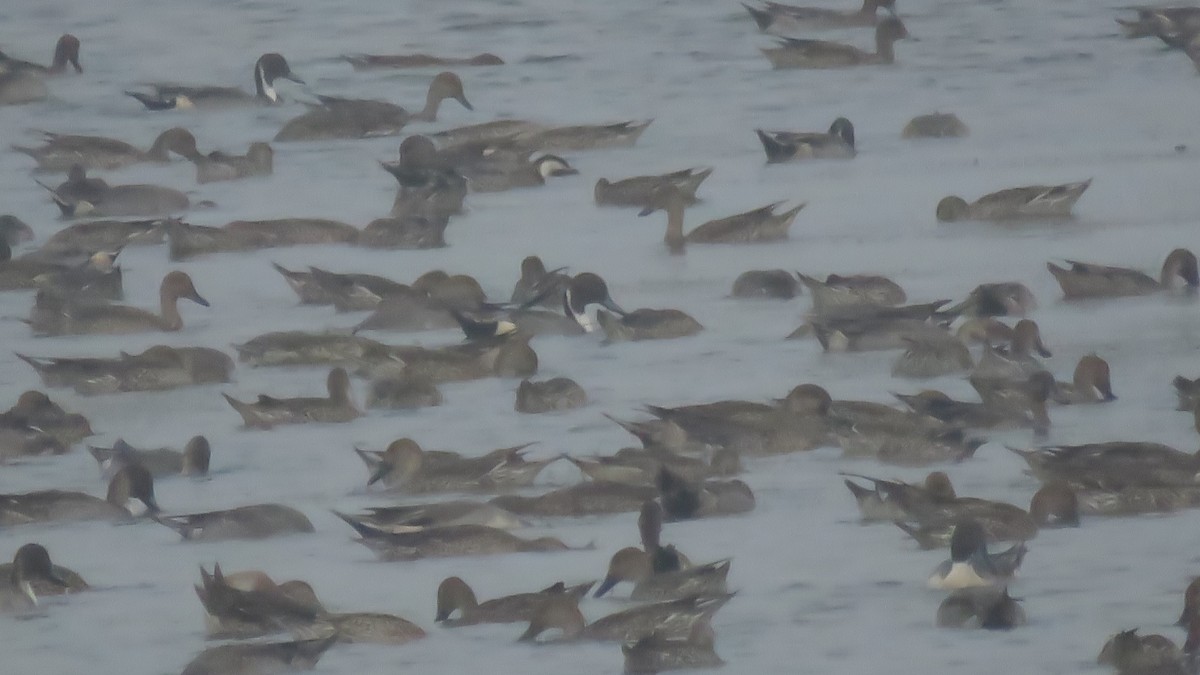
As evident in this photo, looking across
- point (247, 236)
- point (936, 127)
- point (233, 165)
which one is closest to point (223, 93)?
point (233, 165)

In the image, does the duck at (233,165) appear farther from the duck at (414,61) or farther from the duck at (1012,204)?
the duck at (1012,204)

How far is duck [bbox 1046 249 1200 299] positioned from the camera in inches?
524

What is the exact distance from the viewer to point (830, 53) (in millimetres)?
21969

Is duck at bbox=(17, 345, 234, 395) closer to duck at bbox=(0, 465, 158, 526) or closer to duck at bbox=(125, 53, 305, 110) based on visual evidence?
duck at bbox=(0, 465, 158, 526)

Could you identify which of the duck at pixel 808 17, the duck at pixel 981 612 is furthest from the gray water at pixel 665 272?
the duck at pixel 808 17

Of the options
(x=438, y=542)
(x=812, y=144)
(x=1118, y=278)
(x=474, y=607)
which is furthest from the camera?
(x=812, y=144)

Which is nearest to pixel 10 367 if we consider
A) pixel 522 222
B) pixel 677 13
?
pixel 522 222

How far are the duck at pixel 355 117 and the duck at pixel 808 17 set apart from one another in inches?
170

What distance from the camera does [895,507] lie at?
9.47 meters

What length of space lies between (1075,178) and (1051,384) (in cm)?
588

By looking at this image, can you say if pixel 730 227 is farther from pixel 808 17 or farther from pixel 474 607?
pixel 808 17

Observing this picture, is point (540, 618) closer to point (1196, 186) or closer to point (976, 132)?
point (1196, 186)

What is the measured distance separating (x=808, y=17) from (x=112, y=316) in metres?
12.6

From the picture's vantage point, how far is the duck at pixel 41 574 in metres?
8.70
